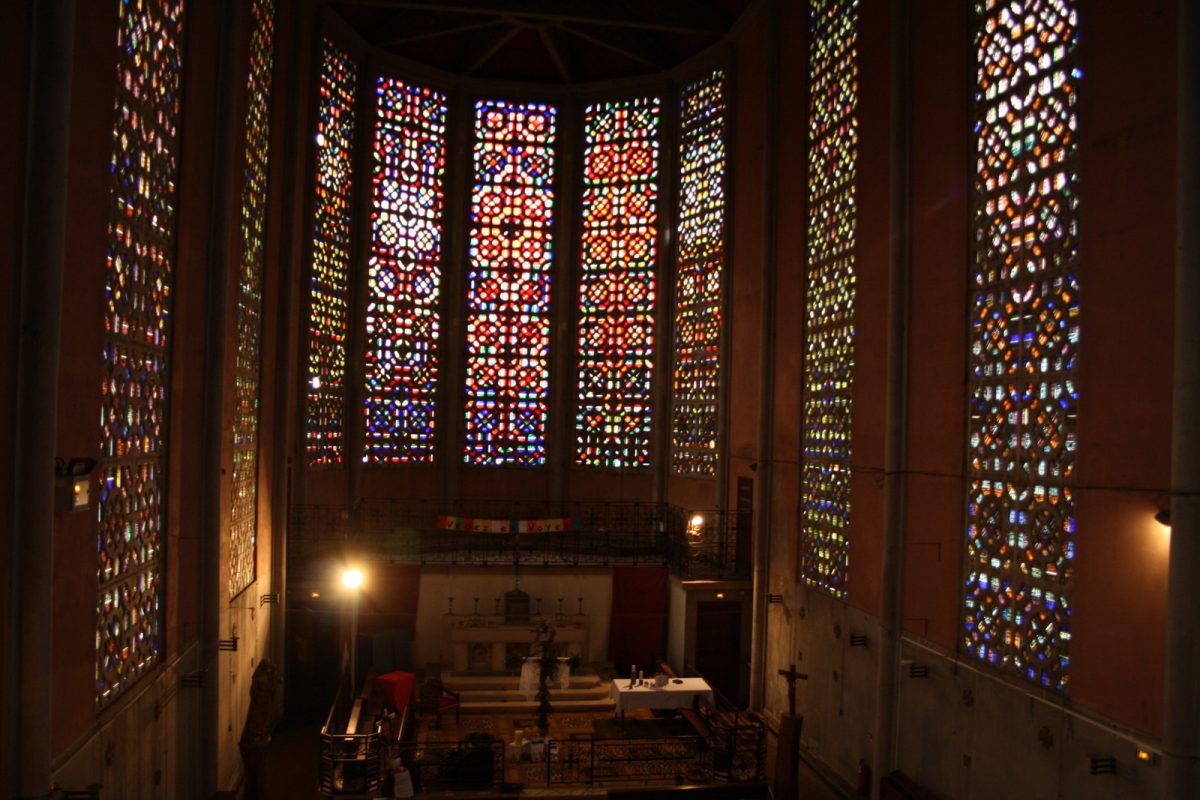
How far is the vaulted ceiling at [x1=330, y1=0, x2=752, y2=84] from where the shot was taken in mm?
18406

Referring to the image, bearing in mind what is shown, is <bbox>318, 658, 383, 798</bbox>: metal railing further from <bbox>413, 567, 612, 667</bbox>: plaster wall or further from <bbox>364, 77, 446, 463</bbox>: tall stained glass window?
<bbox>364, 77, 446, 463</bbox>: tall stained glass window

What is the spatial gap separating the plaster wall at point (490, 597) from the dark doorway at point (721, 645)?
1869 millimetres

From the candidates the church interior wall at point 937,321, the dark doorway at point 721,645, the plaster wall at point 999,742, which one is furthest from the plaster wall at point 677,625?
the church interior wall at point 937,321

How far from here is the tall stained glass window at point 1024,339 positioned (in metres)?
8.69

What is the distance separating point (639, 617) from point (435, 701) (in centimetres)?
→ 416

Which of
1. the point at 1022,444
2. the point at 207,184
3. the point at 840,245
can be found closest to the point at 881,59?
the point at 840,245

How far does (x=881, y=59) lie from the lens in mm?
12461

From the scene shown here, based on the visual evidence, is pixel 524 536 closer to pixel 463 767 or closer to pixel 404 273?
pixel 404 273

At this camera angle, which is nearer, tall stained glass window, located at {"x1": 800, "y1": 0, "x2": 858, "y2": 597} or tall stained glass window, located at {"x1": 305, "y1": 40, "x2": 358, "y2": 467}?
tall stained glass window, located at {"x1": 800, "y1": 0, "x2": 858, "y2": 597}

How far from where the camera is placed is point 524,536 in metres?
20.7

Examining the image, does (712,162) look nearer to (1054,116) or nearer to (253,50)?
(253,50)

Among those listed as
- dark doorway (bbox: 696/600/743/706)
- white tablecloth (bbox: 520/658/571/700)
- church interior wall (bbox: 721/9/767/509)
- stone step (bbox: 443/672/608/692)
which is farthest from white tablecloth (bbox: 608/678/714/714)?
church interior wall (bbox: 721/9/767/509)
